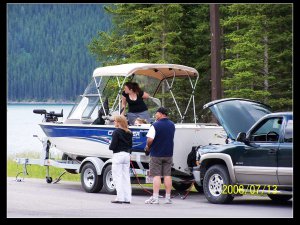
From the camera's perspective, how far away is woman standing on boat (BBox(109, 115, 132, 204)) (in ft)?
62.4

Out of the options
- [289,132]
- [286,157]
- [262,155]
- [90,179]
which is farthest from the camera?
[90,179]

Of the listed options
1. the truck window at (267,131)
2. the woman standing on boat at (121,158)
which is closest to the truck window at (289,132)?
the truck window at (267,131)

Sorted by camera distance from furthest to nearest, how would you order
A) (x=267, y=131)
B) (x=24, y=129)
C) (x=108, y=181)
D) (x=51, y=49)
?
(x=24, y=129) → (x=51, y=49) → (x=108, y=181) → (x=267, y=131)

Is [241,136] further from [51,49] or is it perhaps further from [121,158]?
[51,49]

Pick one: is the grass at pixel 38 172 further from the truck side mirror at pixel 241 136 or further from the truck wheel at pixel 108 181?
the truck side mirror at pixel 241 136

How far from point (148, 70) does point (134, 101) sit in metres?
1.75

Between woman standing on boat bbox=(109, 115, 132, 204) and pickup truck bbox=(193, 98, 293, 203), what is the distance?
5.23ft

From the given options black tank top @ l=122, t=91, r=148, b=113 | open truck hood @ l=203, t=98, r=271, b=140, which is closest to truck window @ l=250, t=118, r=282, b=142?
open truck hood @ l=203, t=98, r=271, b=140

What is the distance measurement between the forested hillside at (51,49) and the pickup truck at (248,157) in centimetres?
1793

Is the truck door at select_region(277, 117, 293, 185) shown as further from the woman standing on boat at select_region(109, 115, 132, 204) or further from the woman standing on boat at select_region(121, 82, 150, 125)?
the woman standing on boat at select_region(121, 82, 150, 125)

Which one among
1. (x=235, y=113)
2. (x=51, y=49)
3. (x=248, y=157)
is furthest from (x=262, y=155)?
(x=51, y=49)

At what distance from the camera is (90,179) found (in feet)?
72.1
